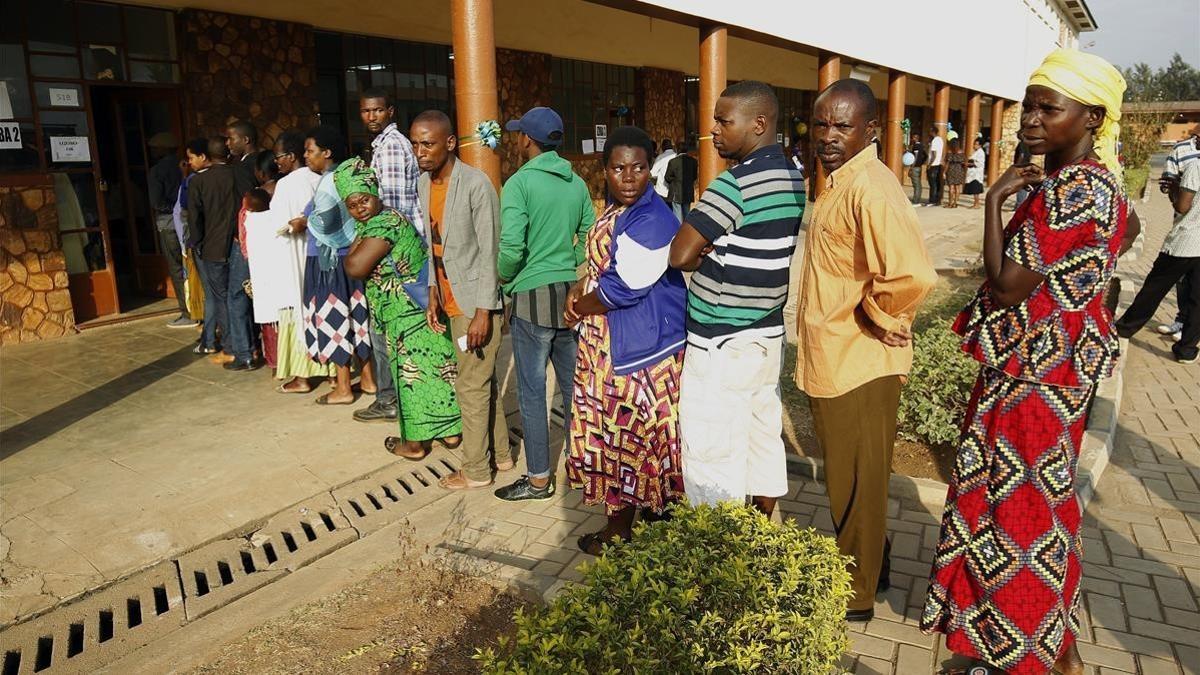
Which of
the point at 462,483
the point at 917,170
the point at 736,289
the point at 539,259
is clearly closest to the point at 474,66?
the point at 539,259

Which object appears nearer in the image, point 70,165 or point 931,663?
point 931,663

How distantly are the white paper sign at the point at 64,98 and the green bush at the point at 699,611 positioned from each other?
306 inches

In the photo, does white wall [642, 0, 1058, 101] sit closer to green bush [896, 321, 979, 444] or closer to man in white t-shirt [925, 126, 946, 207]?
man in white t-shirt [925, 126, 946, 207]

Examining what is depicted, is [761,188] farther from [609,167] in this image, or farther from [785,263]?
[609,167]

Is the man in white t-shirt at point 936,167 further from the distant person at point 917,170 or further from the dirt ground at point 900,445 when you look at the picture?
the dirt ground at point 900,445

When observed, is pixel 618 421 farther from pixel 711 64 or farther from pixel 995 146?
pixel 995 146

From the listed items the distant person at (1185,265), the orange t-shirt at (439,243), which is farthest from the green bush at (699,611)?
the distant person at (1185,265)

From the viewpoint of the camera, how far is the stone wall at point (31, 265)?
7117 mm

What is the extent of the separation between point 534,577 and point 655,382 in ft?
3.05

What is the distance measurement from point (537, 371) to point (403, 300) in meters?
0.99

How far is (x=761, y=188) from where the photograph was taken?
2777mm

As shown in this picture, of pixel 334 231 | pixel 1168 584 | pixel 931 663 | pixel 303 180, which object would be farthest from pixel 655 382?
pixel 303 180

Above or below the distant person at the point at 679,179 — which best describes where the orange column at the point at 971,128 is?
above

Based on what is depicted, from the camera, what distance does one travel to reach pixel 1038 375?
240 centimetres
